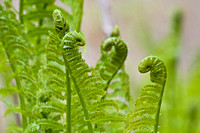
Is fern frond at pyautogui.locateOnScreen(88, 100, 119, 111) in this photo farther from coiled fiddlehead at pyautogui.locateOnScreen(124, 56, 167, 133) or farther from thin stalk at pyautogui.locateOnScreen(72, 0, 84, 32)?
thin stalk at pyautogui.locateOnScreen(72, 0, 84, 32)

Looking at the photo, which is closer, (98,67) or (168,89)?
(98,67)

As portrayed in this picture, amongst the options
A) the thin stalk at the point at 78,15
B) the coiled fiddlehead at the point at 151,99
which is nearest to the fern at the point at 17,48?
the thin stalk at the point at 78,15

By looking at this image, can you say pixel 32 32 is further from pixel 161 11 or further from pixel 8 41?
pixel 161 11

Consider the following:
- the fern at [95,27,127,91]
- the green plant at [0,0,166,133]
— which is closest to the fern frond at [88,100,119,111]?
the green plant at [0,0,166,133]

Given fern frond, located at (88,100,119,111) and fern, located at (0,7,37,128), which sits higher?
fern, located at (0,7,37,128)

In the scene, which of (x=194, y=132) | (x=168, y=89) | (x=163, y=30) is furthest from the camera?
(x=163, y=30)

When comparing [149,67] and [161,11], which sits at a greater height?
[161,11]

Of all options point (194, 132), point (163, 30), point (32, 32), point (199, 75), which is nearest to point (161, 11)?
point (163, 30)

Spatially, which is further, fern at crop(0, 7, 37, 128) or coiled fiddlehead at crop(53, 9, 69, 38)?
fern at crop(0, 7, 37, 128)
